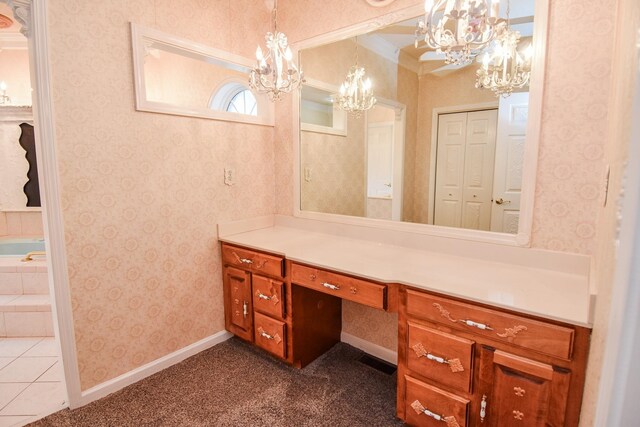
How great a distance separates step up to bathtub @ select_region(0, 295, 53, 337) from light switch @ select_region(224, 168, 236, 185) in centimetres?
178

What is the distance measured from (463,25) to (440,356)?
1.36 m

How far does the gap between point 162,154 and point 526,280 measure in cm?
217

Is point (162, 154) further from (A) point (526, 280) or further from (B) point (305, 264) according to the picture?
(A) point (526, 280)

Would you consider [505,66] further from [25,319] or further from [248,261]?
[25,319]

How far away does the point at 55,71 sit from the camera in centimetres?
165

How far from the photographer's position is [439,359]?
1463 mm

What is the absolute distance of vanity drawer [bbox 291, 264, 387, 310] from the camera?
162 cm

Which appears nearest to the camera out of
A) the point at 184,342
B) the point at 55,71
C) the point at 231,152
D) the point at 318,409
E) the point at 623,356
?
the point at 623,356

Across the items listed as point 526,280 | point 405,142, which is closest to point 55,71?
point 405,142

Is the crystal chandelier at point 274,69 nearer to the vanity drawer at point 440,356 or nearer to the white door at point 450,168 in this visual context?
the white door at point 450,168

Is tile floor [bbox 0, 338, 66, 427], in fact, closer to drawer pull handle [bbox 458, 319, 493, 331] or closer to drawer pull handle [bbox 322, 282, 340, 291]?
drawer pull handle [bbox 322, 282, 340, 291]

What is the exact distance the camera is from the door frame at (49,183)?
159 cm

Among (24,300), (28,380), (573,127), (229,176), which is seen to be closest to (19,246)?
(24,300)

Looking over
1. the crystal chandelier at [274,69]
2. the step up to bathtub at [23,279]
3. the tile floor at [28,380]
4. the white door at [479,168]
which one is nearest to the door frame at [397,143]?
the white door at [479,168]
